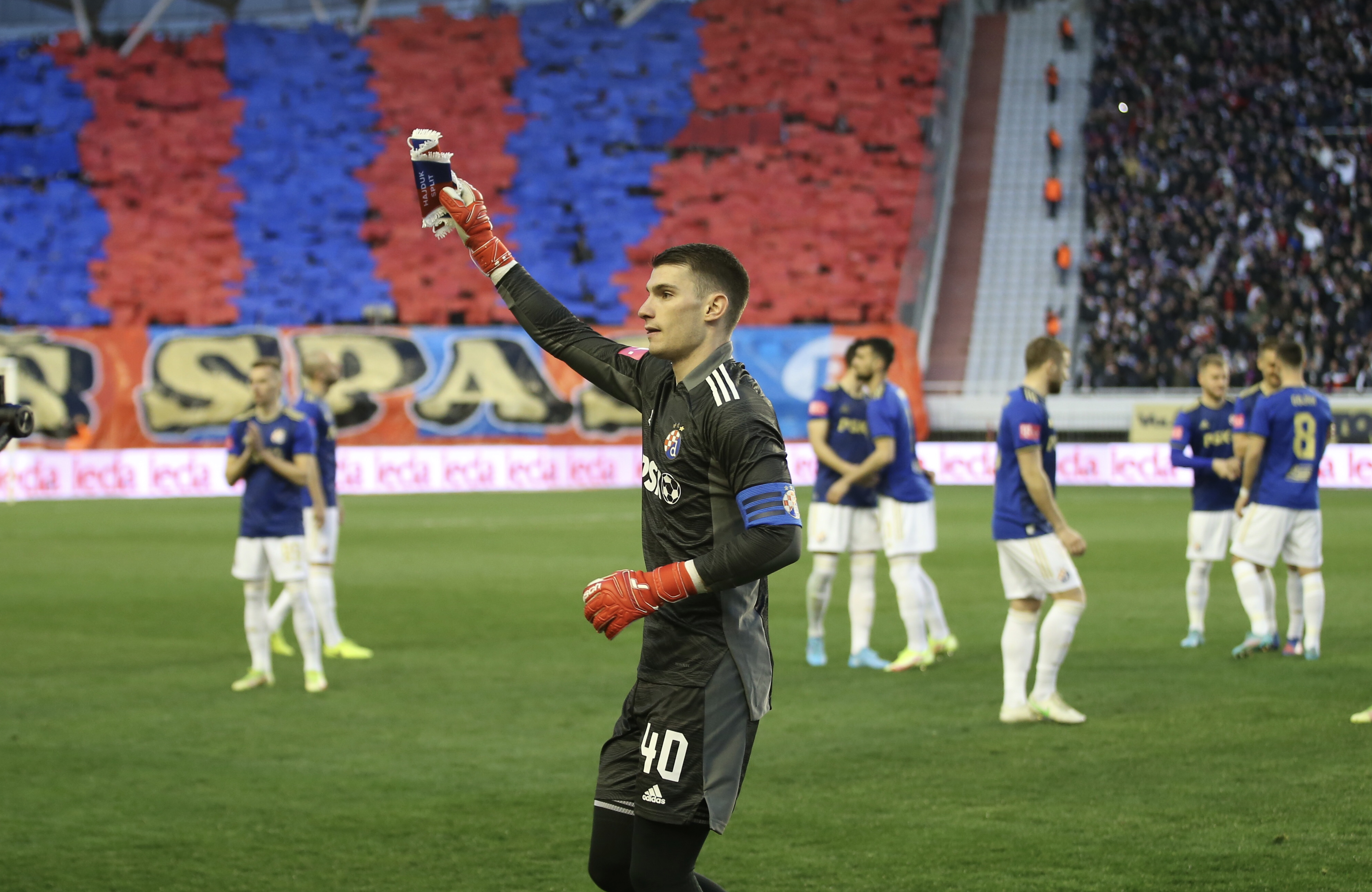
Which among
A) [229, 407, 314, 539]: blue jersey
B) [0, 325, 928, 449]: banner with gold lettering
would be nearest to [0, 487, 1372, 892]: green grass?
[229, 407, 314, 539]: blue jersey

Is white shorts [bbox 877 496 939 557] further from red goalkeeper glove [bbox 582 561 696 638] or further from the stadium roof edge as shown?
the stadium roof edge

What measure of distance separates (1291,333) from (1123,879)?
29933 mm

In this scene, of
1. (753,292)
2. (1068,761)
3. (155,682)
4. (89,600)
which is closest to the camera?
(1068,761)

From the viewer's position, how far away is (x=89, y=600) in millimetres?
14250

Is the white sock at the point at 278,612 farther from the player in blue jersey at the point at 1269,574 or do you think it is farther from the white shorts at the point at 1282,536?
the player in blue jersey at the point at 1269,574

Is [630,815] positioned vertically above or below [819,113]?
below

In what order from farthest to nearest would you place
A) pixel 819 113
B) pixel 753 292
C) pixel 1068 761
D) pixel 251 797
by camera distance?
pixel 819 113 < pixel 753 292 < pixel 1068 761 < pixel 251 797

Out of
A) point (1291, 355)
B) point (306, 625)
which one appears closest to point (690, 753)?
point (306, 625)

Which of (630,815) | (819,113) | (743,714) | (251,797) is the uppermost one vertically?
(819,113)

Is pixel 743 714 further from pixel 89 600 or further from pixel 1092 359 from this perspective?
pixel 1092 359

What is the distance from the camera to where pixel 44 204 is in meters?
39.9

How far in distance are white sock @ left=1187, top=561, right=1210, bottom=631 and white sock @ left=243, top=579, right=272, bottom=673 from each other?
6672 millimetres

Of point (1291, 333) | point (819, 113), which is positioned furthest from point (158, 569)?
point (819, 113)

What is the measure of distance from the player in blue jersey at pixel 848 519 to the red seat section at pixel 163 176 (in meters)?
30.5
